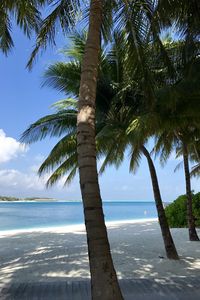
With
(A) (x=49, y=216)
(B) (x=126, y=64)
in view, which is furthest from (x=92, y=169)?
(A) (x=49, y=216)

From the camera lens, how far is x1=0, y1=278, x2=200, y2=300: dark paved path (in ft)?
19.9

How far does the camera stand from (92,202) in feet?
16.3

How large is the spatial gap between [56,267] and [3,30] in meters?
5.65

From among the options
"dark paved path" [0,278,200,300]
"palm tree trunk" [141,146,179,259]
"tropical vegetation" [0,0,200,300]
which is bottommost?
"dark paved path" [0,278,200,300]

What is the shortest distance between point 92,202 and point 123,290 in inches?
85.5

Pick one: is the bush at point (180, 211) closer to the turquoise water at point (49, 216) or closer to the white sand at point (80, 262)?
the white sand at point (80, 262)

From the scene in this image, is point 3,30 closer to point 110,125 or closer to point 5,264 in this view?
point 110,125

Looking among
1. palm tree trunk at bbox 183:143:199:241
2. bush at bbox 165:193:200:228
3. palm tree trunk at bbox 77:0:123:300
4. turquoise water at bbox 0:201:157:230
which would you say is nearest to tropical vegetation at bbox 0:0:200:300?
palm tree trunk at bbox 77:0:123:300

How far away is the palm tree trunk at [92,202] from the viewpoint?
15.8ft

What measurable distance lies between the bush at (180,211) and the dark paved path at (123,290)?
1218 centimetres

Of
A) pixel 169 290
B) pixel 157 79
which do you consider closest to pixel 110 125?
pixel 157 79

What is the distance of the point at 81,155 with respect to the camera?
17.1 feet

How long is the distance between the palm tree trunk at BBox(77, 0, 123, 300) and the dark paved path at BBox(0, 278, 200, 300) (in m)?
1.39

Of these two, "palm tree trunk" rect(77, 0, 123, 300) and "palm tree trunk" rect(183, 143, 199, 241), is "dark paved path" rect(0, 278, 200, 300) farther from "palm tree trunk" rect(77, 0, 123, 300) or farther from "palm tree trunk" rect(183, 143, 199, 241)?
"palm tree trunk" rect(183, 143, 199, 241)
